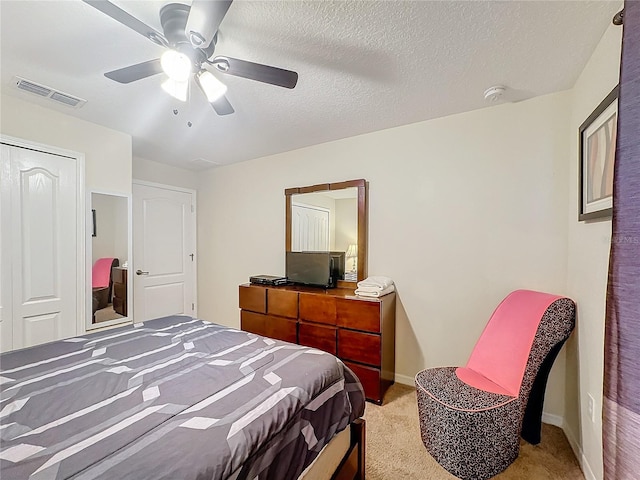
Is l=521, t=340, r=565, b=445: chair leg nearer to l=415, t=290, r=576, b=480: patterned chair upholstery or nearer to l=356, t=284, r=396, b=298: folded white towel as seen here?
l=415, t=290, r=576, b=480: patterned chair upholstery

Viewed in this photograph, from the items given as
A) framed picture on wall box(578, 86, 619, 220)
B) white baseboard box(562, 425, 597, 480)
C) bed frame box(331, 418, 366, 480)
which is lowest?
white baseboard box(562, 425, 597, 480)

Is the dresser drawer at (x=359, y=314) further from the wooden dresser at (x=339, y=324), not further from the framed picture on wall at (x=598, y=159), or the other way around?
the framed picture on wall at (x=598, y=159)

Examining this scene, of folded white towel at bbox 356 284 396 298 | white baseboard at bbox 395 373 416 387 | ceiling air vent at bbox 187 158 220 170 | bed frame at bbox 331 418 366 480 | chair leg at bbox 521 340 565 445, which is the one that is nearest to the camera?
bed frame at bbox 331 418 366 480

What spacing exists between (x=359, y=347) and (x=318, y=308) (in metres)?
0.49

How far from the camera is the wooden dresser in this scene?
7.57 feet

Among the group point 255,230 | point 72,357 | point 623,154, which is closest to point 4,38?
point 72,357

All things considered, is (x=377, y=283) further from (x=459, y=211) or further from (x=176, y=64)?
(x=176, y=64)

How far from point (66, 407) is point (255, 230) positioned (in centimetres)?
273

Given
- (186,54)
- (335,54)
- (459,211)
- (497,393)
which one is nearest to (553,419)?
(497,393)

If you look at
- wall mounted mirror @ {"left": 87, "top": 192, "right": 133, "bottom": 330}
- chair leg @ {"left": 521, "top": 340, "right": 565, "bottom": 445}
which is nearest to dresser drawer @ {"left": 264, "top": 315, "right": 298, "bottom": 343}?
wall mounted mirror @ {"left": 87, "top": 192, "right": 133, "bottom": 330}

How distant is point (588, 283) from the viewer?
1584 mm

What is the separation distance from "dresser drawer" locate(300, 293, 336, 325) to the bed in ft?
3.02

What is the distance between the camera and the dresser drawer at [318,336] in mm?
2500

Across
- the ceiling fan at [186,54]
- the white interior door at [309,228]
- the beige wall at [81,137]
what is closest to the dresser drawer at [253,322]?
the white interior door at [309,228]
